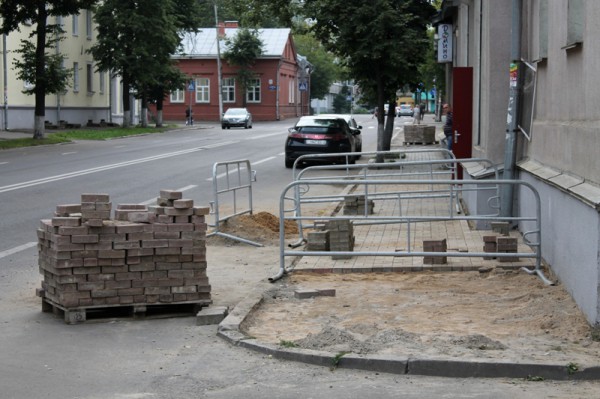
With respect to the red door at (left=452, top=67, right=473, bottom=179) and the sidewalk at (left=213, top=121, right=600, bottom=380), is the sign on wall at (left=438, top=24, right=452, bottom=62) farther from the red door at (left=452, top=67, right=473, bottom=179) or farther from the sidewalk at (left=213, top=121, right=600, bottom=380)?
the sidewalk at (left=213, top=121, right=600, bottom=380)

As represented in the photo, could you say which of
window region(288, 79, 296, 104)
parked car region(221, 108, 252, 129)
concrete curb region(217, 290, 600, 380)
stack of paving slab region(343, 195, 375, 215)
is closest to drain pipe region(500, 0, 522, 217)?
stack of paving slab region(343, 195, 375, 215)

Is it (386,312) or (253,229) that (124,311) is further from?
(253,229)

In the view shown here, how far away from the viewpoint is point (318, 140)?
101 feet

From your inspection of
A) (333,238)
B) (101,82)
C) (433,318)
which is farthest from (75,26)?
(433,318)

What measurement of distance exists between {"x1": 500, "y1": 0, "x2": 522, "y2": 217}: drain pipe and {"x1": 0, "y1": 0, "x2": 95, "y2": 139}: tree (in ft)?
105

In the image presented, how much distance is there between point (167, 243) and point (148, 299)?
51cm

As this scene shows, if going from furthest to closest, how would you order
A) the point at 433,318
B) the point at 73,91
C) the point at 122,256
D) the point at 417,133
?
the point at 73,91, the point at 417,133, the point at 122,256, the point at 433,318

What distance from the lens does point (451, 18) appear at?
30.8 metres

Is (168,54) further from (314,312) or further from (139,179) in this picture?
(314,312)

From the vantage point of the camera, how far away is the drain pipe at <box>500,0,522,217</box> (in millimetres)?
13188

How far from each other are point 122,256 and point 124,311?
0.52 meters

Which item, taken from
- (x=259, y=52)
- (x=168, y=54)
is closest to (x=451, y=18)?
(x=168, y=54)

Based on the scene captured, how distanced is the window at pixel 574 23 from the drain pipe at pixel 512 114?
343 centimetres

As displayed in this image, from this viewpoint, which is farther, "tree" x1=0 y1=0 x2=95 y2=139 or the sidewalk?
"tree" x1=0 y1=0 x2=95 y2=139
